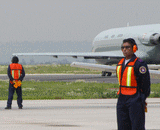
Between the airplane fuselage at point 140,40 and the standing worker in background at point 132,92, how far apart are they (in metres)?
34.8

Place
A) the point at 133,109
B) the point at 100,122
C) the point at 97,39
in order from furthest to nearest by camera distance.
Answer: the point at 97,39, the point at 100,122, the point at 133,109

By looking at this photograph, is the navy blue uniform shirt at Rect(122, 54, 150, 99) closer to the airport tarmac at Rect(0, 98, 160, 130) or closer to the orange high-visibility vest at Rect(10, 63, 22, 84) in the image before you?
the airport tarmac at Rect(0, 98, 160, 130)

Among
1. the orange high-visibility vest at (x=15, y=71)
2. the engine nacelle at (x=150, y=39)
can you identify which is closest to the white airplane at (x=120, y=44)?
the engine nacelle at (x=150, y=39)

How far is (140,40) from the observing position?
145ft

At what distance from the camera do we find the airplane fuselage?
141ft

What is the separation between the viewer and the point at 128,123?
24.5 feet

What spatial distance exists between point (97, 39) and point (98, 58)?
4.15 metres

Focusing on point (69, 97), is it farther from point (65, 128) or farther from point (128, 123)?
point (128, 123)

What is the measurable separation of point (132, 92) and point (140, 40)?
37167 millimetres

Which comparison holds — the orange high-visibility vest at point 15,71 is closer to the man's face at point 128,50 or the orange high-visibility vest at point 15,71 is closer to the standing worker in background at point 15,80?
the standing worker in background at point 15,80

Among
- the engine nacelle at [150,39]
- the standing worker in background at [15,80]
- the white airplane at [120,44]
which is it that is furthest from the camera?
the white airplane at [120,44]

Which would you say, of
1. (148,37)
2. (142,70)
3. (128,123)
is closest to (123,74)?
(142,70)

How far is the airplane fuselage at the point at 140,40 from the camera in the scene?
4294cm

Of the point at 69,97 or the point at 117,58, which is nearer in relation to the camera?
the point at 69,97
